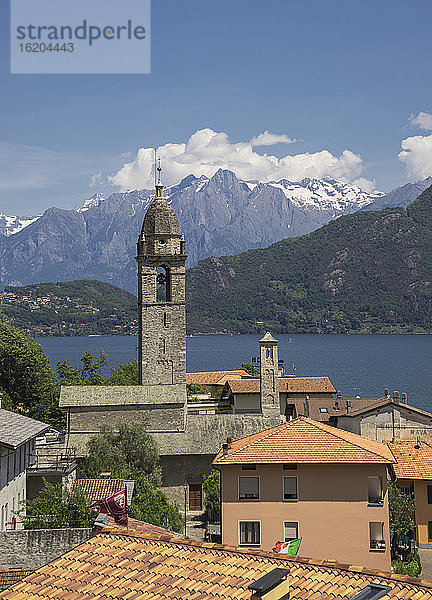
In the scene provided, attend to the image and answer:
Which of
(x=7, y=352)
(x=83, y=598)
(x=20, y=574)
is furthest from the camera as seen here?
(x=7, y=352)

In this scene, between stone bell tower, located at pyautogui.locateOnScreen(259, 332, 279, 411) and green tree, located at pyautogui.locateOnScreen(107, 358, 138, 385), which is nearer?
stone bell tower, located at pyautogui.locateOnScreen(259, 332, 279, 411)

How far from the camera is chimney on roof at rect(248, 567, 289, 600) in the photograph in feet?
34.0

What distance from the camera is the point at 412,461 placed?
34.8 metres

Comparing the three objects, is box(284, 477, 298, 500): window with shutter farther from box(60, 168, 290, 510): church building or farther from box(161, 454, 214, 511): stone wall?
box(161, 454, 214, 511): stone wall

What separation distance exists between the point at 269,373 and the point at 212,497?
12.6 metres

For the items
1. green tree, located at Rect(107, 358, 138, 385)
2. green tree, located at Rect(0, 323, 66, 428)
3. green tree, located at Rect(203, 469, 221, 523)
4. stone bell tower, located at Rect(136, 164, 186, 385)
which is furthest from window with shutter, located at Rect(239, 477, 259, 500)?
green tree, located at Rect(107, 358, 138, 385)

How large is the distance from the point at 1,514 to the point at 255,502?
8.48 metres

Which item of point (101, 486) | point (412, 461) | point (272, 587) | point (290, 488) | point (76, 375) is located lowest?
point (101, 486)

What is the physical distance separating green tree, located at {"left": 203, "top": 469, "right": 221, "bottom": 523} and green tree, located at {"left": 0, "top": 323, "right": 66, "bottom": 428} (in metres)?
21.4

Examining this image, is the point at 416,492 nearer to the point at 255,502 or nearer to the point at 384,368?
the point at 255,502

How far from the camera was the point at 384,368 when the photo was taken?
181250 millimetres

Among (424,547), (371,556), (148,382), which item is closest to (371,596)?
(371,556)

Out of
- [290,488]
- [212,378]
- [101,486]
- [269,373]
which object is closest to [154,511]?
[101,486]

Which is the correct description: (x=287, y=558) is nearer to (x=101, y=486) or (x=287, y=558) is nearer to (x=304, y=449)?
(x=304, y=449)
